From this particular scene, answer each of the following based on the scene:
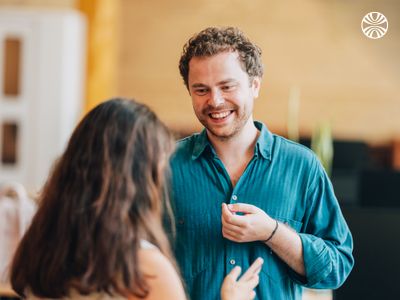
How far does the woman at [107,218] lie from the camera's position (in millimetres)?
1409

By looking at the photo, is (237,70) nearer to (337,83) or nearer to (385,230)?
(385,230)

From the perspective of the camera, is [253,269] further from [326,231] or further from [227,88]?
[227,88]

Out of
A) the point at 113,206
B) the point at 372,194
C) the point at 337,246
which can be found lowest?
the point at 372,194

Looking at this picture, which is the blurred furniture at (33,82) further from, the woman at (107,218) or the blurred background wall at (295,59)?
the woman at (107,218)

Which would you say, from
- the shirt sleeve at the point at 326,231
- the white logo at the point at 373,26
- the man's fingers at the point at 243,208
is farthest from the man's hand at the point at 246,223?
the white logo at the point at 373,26

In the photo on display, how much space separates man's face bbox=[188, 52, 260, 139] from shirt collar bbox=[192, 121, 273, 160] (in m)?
0.08

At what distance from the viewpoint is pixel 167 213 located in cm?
177

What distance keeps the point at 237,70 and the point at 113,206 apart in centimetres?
44

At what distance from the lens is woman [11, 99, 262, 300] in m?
1.41

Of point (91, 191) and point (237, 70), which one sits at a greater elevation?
point (237, 70)

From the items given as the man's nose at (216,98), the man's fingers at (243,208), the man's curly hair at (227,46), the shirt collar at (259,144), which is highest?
the man's curly hair at (227,46)

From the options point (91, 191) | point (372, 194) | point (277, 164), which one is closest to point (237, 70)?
point (277, 164)

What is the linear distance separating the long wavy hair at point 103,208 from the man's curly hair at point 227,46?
0.28m

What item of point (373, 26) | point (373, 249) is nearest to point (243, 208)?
point (373, 26)
